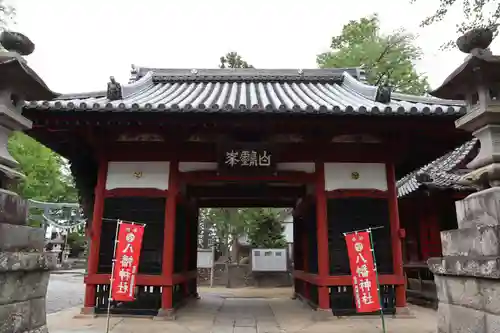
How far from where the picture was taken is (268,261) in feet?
63.0

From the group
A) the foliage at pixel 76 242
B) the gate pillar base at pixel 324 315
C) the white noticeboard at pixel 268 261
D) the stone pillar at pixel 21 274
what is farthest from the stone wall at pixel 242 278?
the foliage at pixel 76 242

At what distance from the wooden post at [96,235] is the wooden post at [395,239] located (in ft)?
20.5

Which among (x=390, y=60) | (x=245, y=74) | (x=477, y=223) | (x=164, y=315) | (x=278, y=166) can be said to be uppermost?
(x=390, y=60)

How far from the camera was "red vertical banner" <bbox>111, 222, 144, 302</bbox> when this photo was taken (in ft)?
21.4

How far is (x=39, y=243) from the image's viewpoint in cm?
480

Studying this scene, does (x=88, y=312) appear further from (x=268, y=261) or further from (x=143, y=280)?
(x=268, y=261)

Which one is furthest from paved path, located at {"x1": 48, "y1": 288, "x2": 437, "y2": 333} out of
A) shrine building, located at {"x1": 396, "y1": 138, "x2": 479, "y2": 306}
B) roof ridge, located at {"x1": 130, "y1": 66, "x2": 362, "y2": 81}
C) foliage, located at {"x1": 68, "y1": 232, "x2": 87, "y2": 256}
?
foliage, located at {"x1": 68, "y1": 232, "x2": 87, "y2": 256}

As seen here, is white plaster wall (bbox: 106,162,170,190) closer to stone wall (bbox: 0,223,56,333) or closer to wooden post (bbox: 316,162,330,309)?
stone wall (bbox: 0,223,56,333)

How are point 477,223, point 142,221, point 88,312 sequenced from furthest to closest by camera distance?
point 142,221, point 88,312, point 477,223

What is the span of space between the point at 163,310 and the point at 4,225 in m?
4.06

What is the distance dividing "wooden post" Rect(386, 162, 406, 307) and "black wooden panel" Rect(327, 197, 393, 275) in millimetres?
82

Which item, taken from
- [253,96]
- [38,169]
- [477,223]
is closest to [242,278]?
[253,96]

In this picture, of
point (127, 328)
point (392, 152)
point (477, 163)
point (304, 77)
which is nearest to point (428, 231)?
point (392, 152)

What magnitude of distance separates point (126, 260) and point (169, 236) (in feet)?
4.29
